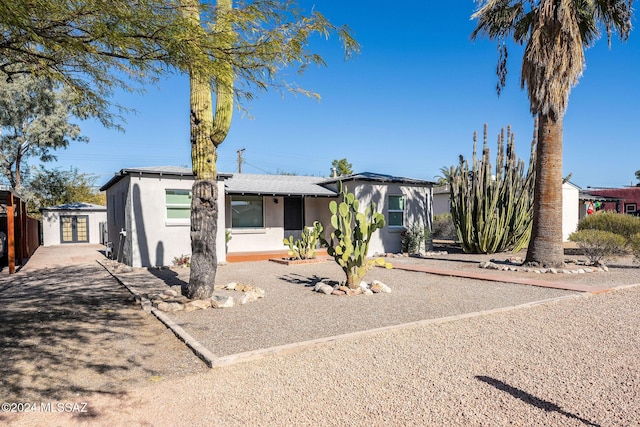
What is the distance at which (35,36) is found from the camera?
12.8 ft

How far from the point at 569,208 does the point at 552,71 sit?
14479 mm

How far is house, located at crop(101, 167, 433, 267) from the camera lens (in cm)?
1333

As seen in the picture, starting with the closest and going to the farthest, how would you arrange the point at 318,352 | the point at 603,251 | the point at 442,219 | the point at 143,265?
1. the point at 318,352
2. the point at 603,251
3. the point at 143,265
4. the point at 442,219

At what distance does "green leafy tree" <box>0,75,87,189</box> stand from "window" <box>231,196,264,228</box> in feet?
47.6

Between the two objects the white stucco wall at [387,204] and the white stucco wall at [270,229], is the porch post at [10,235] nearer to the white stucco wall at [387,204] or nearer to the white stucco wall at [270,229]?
the white stucco wall at [270,229]

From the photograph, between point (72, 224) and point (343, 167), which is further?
point (343, 167)

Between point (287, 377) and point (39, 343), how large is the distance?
3478 millimetres

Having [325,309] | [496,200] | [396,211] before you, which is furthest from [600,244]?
[325,309]

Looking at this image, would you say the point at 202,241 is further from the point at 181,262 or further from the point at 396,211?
the point at 396,211

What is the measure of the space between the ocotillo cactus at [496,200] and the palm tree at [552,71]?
11.6ft

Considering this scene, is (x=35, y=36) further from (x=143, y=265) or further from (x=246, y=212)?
(x=246, y=212)

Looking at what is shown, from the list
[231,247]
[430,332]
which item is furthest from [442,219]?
[430,332]

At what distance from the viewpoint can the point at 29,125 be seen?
1013 inches

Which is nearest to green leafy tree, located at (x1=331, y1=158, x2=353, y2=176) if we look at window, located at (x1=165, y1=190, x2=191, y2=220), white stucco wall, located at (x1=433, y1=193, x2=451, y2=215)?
white stucco wall, located at (x1=433, y1=193, x2=451, y2=215)
